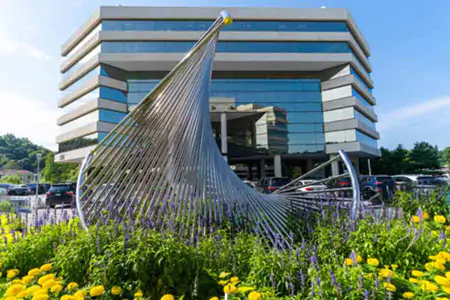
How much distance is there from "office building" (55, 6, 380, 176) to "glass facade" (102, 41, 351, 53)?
9 centimetres

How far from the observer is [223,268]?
291 cm

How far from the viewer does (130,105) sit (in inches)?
1064

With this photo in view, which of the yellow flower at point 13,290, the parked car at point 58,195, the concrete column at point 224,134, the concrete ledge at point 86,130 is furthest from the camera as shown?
the concrete ledge at point 86,130

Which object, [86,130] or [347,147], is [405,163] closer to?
[347,147]

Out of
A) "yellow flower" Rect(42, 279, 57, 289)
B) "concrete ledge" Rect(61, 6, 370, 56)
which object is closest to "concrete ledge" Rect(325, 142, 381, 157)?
"concrete ledge" Rect(61, 6, 370, 56)

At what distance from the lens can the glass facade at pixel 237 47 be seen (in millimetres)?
25531

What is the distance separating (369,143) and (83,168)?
3228cm

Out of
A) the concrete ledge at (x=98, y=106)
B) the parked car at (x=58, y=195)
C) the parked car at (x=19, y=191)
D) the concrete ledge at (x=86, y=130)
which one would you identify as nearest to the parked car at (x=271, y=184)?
the parked car at (x=58, y=195)

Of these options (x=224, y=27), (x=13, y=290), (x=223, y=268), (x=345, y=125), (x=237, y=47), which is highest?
(x=224, y=27)

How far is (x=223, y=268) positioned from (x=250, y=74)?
1028 inches

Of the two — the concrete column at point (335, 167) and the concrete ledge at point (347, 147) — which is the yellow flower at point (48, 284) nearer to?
the concrete ledge at point (347, 147)

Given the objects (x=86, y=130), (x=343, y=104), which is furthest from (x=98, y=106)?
(x=343, y=104)

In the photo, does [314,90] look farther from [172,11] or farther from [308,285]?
[308,285]

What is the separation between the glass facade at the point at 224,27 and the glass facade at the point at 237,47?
1436 millimetres
